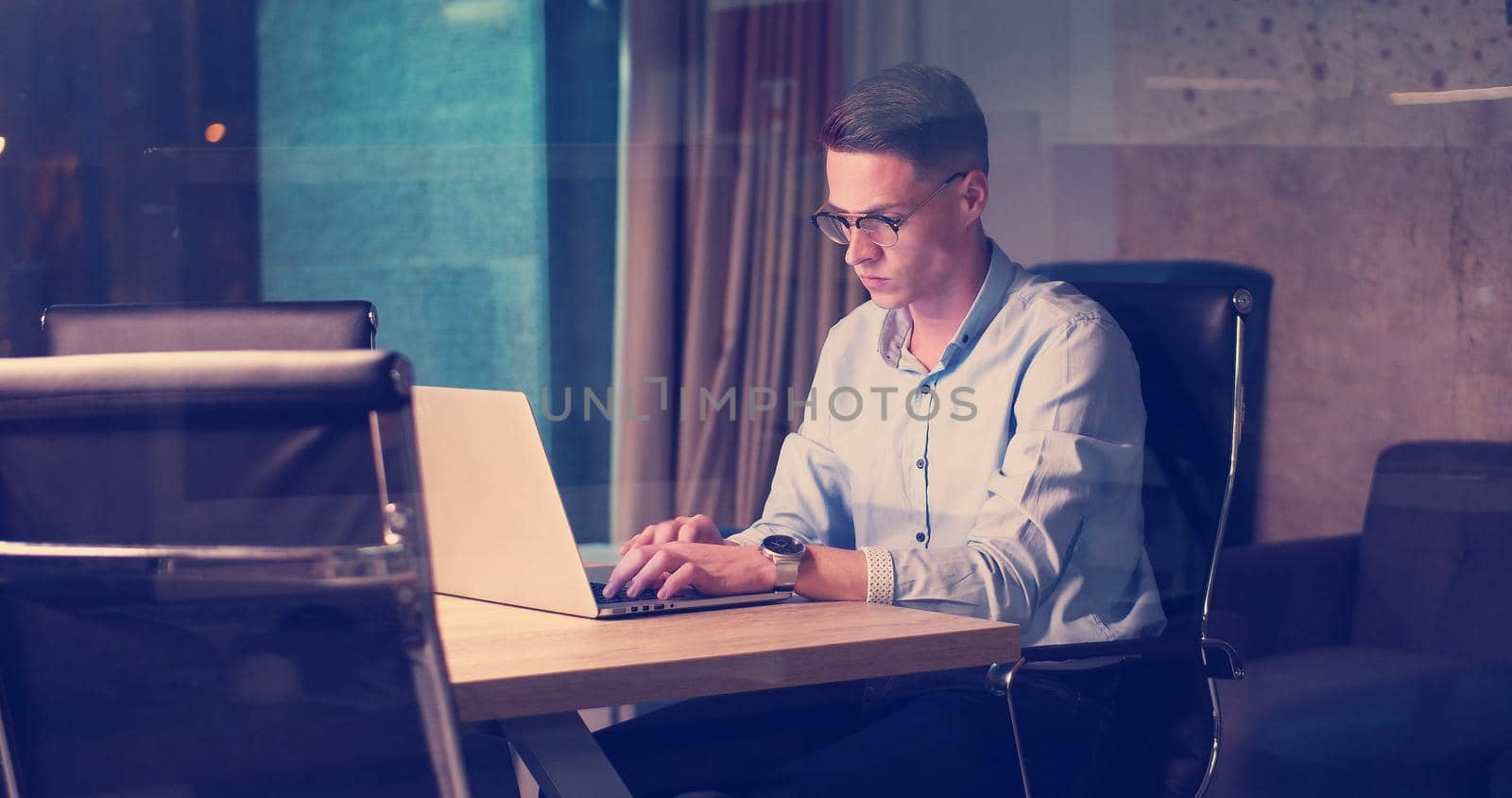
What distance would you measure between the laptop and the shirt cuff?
0.44ft

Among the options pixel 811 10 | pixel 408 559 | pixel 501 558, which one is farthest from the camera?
pixel 811 10

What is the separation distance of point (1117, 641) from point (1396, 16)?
1.50 meters

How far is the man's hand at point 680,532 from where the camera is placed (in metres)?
1.58

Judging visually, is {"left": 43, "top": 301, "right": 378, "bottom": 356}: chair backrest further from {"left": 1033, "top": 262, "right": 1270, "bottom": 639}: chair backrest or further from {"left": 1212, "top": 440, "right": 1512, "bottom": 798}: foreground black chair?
{"left": 1212, "top": 440, "right": 1512, "bottom": 798}: foreground black chair

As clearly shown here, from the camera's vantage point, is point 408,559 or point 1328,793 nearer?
point 408,559

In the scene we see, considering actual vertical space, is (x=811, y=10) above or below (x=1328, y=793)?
above

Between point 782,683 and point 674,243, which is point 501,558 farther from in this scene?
point 674,243

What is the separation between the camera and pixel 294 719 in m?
0.96

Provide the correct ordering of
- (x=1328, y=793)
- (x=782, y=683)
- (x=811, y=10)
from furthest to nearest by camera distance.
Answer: (x=811, y=10), (x=1328, y=793), (x=782, y=683)

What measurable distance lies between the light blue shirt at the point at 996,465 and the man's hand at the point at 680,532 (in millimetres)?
189

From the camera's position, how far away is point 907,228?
2092 mm

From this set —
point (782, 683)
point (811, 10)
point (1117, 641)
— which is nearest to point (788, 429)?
point (811, 10)

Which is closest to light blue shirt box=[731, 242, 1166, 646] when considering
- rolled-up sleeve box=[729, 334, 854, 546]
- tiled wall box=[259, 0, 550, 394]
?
rolled-up sleeve box=[729, 334, 854, 546]

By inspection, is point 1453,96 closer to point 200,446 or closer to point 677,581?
point 677,581
